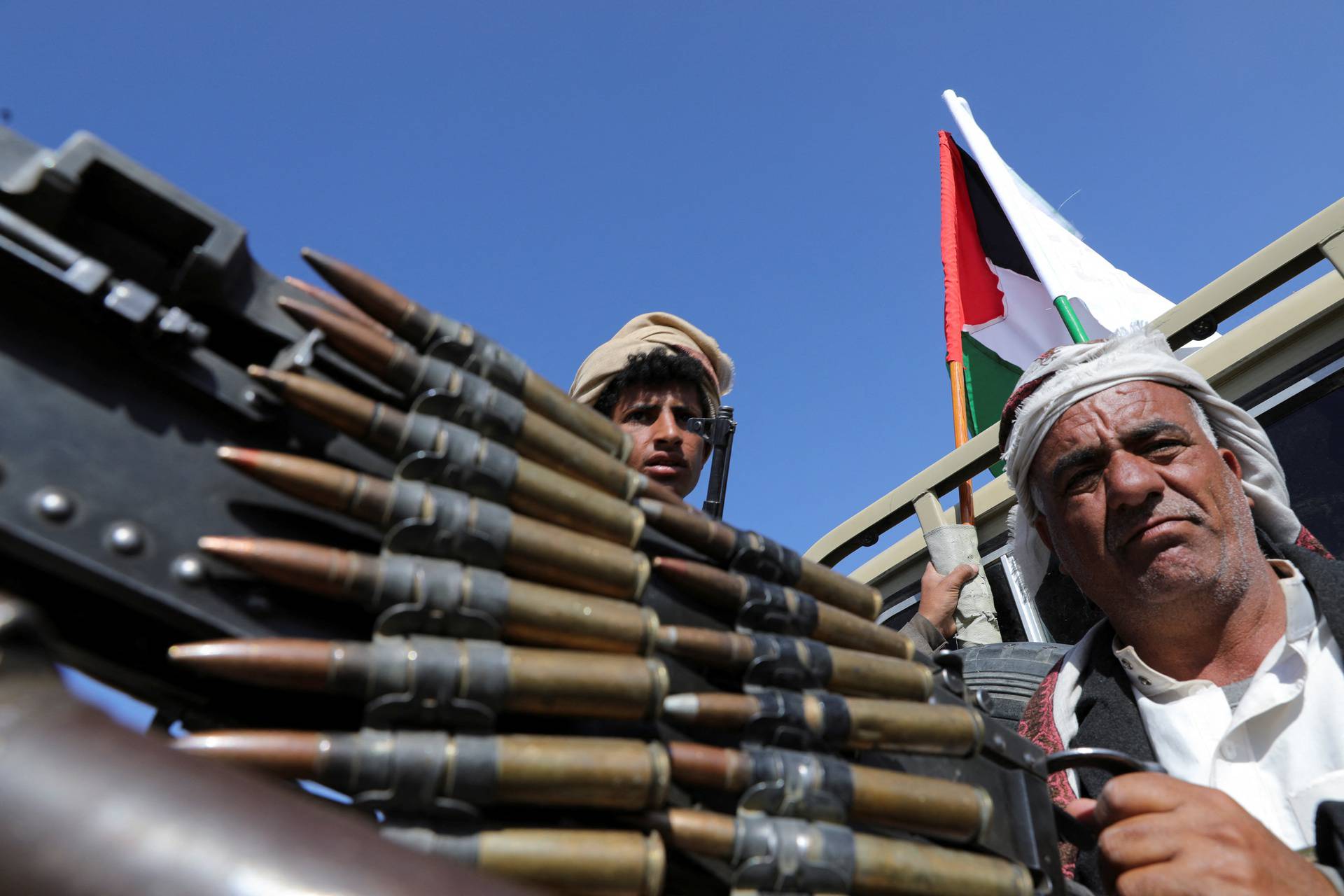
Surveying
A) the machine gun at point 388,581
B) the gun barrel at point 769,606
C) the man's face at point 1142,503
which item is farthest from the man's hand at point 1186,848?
the man's face at point 1142,503

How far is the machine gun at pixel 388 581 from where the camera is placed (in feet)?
3.65

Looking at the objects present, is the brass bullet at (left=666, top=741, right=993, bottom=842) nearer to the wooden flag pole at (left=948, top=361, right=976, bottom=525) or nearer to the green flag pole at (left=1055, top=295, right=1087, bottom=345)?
the wooden flag pole at (left=948, top=361, right=976, bottom=525)

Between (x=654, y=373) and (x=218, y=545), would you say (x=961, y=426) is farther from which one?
(x=218, y=545)

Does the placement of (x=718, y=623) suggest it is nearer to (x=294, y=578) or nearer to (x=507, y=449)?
(x=507, y=449)

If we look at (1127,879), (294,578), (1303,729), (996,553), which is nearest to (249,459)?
(294,578)

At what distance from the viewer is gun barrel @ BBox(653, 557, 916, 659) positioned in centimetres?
153

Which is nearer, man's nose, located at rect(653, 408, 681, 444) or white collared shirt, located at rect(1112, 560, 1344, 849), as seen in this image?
white collared shirt, located at rect(1112, 560, 1344, 849)

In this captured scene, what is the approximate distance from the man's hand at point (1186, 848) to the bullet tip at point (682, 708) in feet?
3.15

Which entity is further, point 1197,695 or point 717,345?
point 717,345

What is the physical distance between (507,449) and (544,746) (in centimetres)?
43

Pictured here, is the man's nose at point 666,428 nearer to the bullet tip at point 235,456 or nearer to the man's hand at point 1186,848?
the man's hand at point 1186,848

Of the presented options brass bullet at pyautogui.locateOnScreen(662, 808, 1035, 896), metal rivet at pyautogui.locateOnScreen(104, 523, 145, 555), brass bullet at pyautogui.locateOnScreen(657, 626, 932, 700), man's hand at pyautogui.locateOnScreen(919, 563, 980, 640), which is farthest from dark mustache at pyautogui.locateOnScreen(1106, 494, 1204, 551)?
metal rivet at pyautogui.locateOnScreen(104, 523, 145, 555)

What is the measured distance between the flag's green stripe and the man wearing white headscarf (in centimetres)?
441

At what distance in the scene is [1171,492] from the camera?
3.37 meters
